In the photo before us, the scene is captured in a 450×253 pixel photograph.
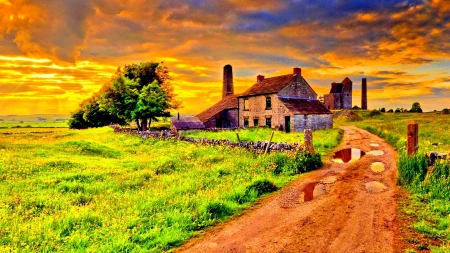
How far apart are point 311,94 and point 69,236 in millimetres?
41738

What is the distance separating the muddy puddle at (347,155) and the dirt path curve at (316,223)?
499 centimetres

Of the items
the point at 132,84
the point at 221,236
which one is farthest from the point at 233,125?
the point at 221,236

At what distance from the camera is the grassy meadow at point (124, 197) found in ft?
23.0

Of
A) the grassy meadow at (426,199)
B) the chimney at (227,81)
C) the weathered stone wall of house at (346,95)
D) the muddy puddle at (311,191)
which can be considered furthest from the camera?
the weathered stone wall of house at (346,95)

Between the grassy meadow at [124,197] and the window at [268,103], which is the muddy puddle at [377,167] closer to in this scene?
the grassy meadow at [124,197]

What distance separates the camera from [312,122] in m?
39.7

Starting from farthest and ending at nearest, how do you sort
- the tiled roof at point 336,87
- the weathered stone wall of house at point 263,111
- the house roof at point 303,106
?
the tiled roof at point 336,87
the weathered stone wall of house at point 263,111
the house roof at point 303,106

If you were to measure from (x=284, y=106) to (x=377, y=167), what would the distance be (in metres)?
24.5

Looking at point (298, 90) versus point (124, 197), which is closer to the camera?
point (124, 197)

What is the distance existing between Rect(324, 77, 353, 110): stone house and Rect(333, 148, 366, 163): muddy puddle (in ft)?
268

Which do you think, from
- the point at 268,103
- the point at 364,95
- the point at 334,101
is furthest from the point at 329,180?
the point at 364,95

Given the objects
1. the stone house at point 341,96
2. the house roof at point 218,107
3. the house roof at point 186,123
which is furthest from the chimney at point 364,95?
the house roof at point 186,123

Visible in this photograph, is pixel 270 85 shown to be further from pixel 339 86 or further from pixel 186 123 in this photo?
pixel 339 86

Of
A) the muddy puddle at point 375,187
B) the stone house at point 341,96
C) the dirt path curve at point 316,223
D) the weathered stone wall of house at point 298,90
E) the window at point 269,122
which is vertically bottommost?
the dirt path curve at point 316,223
